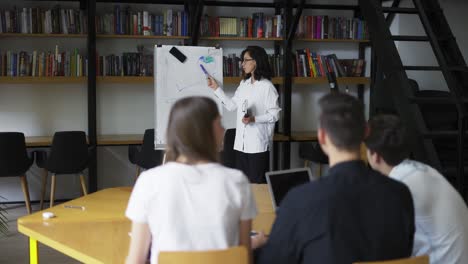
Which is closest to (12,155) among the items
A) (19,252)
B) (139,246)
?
(19,252)

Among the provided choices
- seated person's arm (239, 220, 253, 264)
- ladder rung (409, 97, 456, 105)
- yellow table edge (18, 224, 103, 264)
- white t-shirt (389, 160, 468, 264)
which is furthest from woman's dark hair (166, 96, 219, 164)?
ladder rung (409, 97, 456, 105)

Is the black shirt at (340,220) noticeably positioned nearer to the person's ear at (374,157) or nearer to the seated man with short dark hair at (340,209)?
the seated man with short dark hair at (340,209)

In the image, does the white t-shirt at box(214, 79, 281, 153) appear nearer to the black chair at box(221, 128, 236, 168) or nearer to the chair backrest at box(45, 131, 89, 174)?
the black chair at box(221, 128, 236, 168)

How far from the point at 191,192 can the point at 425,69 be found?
124 inches

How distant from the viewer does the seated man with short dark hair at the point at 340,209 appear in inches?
73.2

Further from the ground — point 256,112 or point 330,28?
point 330,28

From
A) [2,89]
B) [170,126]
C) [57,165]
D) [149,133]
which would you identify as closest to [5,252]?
[57,165]

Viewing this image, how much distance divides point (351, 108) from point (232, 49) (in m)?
5.20

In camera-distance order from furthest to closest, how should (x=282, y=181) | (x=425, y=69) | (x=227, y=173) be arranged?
(x=425, y=69), (x=282, y=181), (x=227, y=173)

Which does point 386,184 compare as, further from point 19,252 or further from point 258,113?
point 19,252

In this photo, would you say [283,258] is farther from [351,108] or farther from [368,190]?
[351,108]

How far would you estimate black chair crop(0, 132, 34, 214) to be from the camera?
5.62 metres

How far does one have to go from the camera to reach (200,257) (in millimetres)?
1881

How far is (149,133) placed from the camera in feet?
20.0
